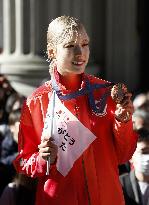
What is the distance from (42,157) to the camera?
301 cm

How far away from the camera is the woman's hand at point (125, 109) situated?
2963 millimetres

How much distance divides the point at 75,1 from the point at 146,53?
5.00ft

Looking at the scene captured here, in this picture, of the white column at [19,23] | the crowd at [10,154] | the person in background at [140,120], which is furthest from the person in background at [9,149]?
the white column at [19,23]

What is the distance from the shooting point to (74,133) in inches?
122

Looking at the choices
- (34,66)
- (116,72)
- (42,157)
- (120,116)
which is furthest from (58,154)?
(116,72)

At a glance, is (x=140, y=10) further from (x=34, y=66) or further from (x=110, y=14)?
(x=34, y=66)

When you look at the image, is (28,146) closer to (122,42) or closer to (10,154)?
(10,154)

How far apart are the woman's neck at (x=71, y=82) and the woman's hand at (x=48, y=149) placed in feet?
0.89

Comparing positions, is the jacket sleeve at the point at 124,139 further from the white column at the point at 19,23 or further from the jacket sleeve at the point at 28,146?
the white column at the point at 19,23

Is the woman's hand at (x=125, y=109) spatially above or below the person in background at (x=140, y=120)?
above

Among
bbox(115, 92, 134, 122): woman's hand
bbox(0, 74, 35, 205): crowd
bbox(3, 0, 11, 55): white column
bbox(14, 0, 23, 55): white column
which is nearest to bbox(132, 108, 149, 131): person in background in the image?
bbox(0, 74, 35, 205): crowd

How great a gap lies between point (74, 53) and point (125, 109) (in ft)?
1.06

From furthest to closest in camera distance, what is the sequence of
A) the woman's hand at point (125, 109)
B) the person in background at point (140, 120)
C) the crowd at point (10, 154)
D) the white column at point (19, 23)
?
the white column at point (19, 23)
the person in background at point (140, 120)
the crowd at point (10, 154)
the woman's hand at point (125, 109)

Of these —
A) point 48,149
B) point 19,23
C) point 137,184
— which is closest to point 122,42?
point 19,23
